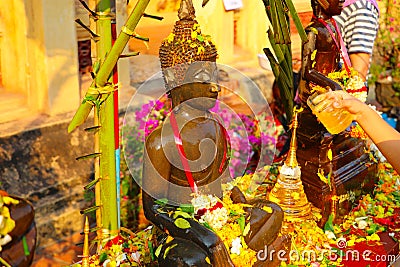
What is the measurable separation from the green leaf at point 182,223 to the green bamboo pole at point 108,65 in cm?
51

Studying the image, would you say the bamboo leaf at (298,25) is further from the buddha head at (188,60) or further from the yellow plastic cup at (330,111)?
the buddha head at (188,60)

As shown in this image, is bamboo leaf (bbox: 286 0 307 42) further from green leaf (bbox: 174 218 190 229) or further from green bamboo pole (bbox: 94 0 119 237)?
green leaf (bbox: 174 218 190 229)

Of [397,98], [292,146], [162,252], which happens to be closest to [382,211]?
[292,146]

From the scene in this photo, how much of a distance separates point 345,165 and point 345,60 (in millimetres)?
544

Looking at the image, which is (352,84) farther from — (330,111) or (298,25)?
(330,111)

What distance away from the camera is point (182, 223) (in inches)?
75.2

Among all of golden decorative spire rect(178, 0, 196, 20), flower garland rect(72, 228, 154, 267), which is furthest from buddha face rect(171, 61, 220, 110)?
flower garland rect(72, 228, 154, 267)

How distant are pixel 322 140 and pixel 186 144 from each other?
86 cm

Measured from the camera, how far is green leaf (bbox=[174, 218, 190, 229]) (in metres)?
1.90

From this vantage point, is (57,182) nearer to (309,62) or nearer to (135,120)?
(135,120)

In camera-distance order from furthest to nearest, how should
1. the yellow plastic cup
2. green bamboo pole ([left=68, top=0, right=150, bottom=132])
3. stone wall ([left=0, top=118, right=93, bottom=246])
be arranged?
stone wall ([left=0, top=118, right=93, bottom=246]), the yellow plastic cup, green bamboo pole ([left=68, top=0, right=150, bottom=132])

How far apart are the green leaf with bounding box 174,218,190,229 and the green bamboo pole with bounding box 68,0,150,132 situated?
51 centimetres

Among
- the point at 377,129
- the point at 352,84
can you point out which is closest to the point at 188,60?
the point at 377,129

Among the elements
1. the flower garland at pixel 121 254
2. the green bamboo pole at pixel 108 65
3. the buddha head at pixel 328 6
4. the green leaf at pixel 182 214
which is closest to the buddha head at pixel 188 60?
the green bamboo pole at pixel 108 65
